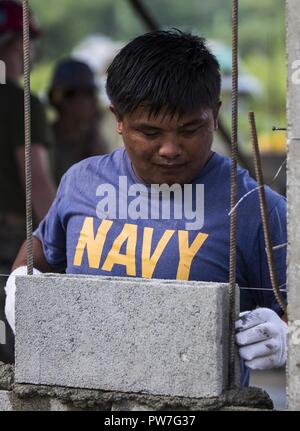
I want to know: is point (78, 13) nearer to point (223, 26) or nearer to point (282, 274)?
point (223, 26)

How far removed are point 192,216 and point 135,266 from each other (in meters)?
0.20

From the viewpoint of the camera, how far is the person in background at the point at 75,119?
6.50m

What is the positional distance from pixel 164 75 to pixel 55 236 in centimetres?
64

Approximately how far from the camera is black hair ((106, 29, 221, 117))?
2.60 meters

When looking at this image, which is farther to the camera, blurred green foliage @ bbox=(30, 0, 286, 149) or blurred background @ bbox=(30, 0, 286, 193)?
blurred green foliage @ bbox=(30, 0, 286, 149)

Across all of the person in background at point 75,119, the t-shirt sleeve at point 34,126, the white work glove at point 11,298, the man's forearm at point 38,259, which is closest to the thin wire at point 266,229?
the white work glove at point 11,298

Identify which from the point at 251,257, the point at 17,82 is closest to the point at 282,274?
the point at 251,257

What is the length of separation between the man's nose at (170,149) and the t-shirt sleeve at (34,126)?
2.29 meters

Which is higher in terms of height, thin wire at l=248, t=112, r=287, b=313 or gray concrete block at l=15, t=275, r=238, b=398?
thin wire at l=248, t=112, r=287, b=313

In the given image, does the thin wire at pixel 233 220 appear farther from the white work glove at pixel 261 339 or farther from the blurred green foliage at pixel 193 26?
the blurred green foliage at pixel 193 26

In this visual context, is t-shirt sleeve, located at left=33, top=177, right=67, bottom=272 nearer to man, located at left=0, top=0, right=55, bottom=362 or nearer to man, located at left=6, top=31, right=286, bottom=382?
man, located at left=6, top=31, right=286, bottom=382

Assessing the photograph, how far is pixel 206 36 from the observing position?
10.2m

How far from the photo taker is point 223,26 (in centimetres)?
1185

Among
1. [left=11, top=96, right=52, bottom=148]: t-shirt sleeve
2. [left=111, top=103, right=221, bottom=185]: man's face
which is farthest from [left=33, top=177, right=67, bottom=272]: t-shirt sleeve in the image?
[left=11, top=96, right=52, bottom=148]: t-shirt sleeve
